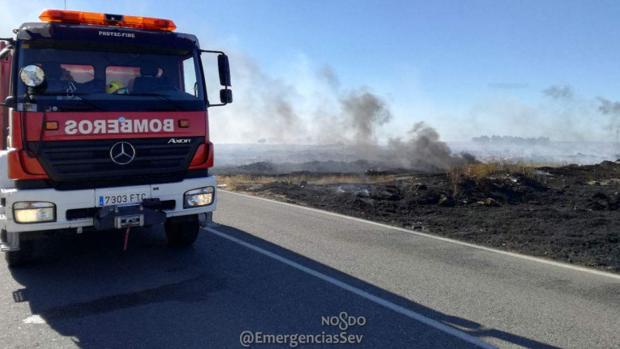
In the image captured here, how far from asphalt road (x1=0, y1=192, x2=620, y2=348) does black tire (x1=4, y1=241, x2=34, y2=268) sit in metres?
0.09

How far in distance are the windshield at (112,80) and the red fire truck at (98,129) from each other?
1cm

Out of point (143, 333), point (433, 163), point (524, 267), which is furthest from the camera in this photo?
point (433, 163)

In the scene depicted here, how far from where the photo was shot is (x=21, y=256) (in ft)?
→ 18.0

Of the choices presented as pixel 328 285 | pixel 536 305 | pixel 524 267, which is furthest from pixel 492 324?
pixel 524 267

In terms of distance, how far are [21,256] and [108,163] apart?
160 cm

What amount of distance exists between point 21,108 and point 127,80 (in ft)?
Result: 3.74

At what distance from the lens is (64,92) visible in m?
4.98

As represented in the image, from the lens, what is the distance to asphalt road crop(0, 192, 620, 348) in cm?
387

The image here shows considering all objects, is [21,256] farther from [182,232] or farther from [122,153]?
[182,232]

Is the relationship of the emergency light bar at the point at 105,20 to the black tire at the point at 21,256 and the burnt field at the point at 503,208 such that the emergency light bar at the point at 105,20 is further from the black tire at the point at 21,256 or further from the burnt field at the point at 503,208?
the burnt field at the point at 503,208

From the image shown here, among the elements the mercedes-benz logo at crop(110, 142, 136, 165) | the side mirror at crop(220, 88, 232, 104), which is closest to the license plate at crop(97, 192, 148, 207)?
the mercedes-benz logo at crop(110, 142, 136, 165)

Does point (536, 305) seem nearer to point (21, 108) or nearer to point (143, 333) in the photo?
point (143, 333)

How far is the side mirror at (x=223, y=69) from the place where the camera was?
6191mm

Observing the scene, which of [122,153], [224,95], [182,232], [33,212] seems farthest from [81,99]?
[182,232]
